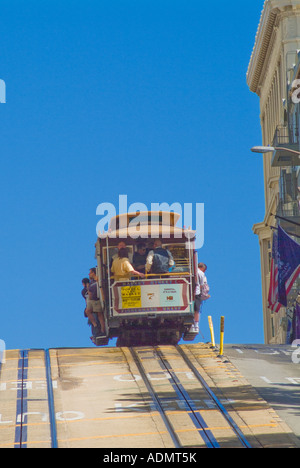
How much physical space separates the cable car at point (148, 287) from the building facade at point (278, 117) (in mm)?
17042

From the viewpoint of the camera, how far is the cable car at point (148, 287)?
31.7 m

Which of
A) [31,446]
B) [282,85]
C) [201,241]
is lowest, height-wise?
[31,446]

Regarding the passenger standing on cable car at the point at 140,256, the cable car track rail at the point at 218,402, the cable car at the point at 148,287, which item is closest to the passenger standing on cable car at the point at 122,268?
the cable car at the point at 148,287

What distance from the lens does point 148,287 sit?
1248 inches

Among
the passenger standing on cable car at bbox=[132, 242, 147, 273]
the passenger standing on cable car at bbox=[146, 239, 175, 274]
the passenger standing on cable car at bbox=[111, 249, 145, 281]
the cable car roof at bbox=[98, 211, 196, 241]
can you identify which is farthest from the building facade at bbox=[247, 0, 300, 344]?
the passenger standing on cable car at bbox=[111, 249, 145, 281]

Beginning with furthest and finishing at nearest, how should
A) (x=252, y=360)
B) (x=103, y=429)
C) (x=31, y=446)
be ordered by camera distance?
(x=252, y=360) < (x=103, y=429) < (x=31, y=446)

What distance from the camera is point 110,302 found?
31.9 meters

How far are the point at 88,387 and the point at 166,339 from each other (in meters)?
7.54

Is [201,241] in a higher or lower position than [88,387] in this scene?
higher

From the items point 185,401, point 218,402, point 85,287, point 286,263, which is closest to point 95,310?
point 85,287

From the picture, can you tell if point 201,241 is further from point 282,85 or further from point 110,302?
point 282,85

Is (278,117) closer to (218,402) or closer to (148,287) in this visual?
(148,287)

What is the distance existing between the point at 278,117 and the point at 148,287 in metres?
42.6

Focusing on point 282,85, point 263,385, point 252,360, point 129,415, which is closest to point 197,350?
point 252,360
